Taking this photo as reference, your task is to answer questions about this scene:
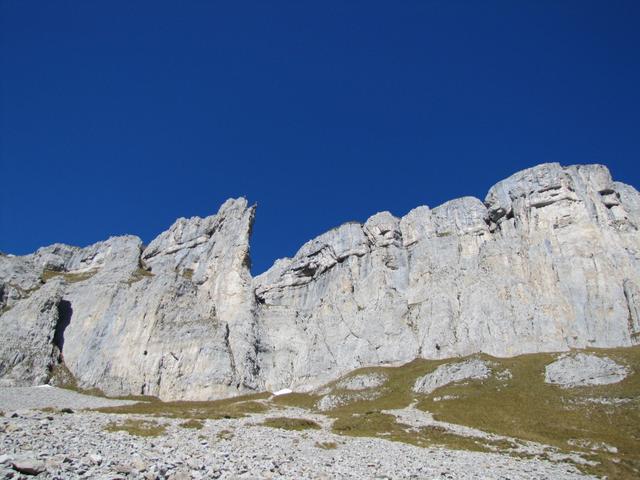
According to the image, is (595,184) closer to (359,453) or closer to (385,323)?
(385,323)

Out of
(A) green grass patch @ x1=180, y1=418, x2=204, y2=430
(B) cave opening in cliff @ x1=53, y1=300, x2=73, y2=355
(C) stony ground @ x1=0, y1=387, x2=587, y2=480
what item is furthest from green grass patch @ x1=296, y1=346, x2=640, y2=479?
(B) cave opening in cliff @ x1=53, y1=300, x2=73, y2=355

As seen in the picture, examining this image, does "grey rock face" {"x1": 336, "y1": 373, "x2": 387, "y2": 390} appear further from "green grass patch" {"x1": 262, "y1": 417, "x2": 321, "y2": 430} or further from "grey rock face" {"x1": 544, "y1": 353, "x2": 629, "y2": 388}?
"green grass patch" {"x1": 262, "y1": 417, "x2": 321, "y2": 430}

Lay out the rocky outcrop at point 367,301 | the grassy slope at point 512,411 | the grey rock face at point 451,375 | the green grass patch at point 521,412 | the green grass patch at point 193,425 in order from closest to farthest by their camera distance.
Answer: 1. the green grass patch at point 193,425
2. the green grass patch at point 521,412
3. the grassy slope at point 512,411
4. the grey rock face at point 451,375
5. the rocky outcrop at point 367,301

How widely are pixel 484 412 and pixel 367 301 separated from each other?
66037 mm

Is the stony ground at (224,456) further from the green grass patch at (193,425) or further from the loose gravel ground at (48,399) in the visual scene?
the loose gravel ground at (48,399)

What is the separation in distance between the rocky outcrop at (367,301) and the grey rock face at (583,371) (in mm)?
14825

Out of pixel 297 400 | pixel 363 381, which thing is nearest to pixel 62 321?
pixel 297 400

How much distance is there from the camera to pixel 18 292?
146750mm

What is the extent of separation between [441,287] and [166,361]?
68.8 meters

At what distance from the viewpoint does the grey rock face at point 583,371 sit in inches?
3095

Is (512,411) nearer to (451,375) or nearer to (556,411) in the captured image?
(556,411)

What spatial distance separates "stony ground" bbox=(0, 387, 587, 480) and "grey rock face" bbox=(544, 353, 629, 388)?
4686 centimetres

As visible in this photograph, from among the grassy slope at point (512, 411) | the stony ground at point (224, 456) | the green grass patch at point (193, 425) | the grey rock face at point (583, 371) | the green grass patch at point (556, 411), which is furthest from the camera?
the grey rock face at point (583, 371)

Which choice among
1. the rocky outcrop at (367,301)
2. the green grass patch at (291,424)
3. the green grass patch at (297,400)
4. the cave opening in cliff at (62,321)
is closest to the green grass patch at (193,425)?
the green grass patch at (291,424)
